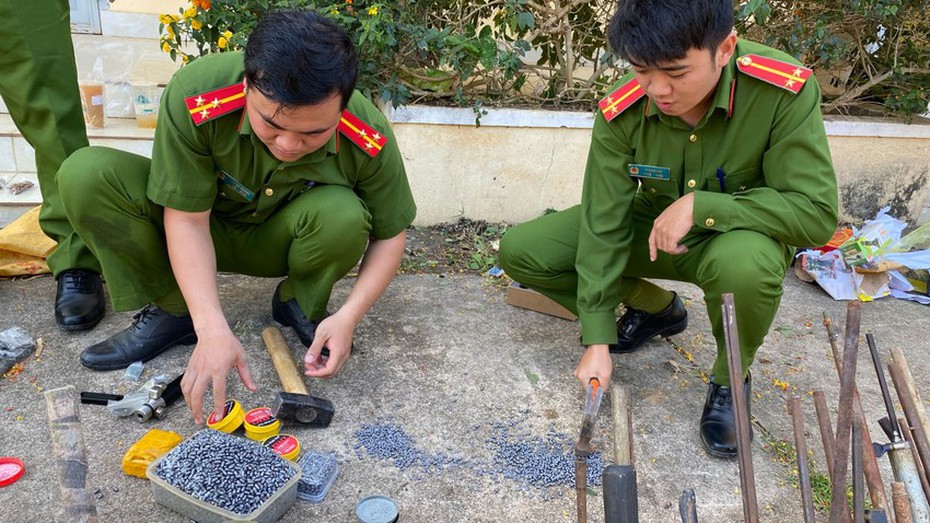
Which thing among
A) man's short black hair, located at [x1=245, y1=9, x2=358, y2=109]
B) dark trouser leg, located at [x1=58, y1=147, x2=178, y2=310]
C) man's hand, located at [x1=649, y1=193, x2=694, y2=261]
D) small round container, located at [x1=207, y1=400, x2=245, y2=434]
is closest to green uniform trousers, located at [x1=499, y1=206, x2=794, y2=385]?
man's hand, located at [x1=649, y1=193, x2=694, y2=261]

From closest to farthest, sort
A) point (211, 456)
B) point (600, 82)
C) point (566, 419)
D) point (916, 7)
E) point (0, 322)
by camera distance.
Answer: point (211, 456) → point (566, 419) → point (0, 322) → point (916, 7) → point (600, 82)

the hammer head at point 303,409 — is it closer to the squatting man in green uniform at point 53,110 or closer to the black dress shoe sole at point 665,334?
the squatting man in green uniform at point 53,110

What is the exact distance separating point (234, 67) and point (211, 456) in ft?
3.90

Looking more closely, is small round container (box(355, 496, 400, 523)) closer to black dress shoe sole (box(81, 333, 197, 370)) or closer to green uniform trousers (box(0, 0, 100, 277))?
black dress shoe sole (box(81, 333, 197, 370))

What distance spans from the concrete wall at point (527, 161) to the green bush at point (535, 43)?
17 cm

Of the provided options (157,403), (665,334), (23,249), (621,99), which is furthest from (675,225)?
(23,249)

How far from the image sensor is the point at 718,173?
2373mm

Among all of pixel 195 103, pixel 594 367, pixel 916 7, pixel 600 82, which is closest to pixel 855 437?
pixel 594 367

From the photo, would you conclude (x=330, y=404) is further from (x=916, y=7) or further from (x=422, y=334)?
(x=916, y=7)

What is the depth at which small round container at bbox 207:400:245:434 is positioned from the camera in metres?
2.04

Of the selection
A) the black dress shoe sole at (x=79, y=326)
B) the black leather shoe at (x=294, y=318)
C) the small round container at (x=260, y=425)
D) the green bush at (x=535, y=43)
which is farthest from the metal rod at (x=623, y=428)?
the green bush at (x=535, y=43)

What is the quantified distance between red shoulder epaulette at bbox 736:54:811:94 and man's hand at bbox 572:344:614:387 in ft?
3.24

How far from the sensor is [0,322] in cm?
264

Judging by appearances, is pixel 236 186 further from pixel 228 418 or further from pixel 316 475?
pixel 316 475
